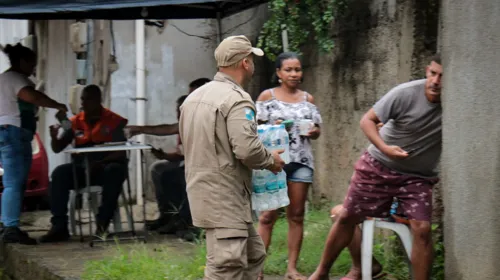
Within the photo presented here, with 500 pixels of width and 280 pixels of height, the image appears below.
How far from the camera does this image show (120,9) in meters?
8.34

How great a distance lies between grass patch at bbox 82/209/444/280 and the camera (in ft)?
20.7

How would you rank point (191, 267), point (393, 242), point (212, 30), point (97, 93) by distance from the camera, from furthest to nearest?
1. point (212, 30)
2. point (97, 93)
3. point (191, 267)
4. point (393, 242)

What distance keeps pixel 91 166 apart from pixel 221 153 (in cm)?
395

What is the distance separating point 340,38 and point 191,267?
2543mm

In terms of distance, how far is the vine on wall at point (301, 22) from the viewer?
25.7 ft

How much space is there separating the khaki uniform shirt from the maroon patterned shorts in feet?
3.00

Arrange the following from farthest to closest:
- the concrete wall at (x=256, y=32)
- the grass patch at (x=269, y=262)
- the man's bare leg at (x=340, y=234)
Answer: the concrete wall at (x=256, y=32)
the grass patch at (x=269, y=262)
the man's bare leg at (x=340, y=234)

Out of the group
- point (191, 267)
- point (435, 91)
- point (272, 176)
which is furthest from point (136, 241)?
point (435, 91)

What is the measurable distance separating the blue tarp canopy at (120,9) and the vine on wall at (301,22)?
436mm


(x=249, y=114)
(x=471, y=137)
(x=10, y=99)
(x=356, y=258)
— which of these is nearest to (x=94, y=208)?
(x=10, y=99)

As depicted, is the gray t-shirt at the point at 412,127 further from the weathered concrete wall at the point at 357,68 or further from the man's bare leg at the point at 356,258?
the weathered concrete wall at the point at 357,68

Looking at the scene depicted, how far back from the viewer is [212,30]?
11172 millimetres

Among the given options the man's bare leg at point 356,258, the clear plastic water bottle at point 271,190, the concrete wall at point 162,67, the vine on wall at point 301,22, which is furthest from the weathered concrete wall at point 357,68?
the concrete wall at point 162,67

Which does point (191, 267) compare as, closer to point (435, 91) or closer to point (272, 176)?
point (272, 176)
